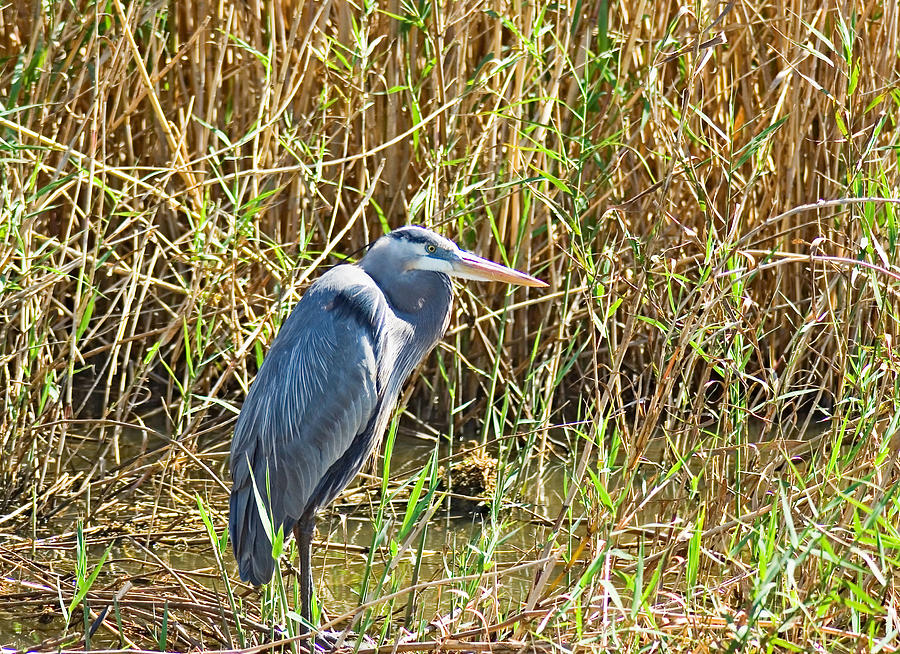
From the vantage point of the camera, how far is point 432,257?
318 centimetres

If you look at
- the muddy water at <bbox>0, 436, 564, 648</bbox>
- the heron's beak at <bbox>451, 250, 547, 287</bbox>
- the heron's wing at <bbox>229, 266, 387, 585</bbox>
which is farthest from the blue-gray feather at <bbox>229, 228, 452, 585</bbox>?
the muddy water at <bbox>0, 436, 564, 648</bbox>

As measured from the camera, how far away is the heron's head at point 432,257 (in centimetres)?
315

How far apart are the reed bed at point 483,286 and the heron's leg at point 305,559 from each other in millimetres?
146

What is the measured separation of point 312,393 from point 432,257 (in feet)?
1.64

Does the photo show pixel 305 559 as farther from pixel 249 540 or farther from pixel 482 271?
pixel 482 271

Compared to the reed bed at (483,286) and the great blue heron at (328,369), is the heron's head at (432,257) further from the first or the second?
the reed bed at (483,286)

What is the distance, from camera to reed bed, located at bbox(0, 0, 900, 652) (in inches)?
105

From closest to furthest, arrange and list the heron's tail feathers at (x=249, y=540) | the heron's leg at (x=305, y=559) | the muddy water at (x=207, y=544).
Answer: the heron's tail feathers at (x=249, y=540) → the heron's leg at (x=305, y=559) → the muddy water at (x=207, y=544)

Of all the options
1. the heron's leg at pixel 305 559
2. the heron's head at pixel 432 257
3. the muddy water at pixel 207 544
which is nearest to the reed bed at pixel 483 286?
the muddy water at pixel 207 544

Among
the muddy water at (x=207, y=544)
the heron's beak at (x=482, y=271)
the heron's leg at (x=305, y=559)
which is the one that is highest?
the heron's beak at (x=482, y=271)

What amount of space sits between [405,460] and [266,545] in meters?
1.47

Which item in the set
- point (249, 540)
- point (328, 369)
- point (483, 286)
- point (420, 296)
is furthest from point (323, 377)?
point (483, 286)

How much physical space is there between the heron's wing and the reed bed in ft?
0.67

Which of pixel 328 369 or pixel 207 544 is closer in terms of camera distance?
pixel 328 369
